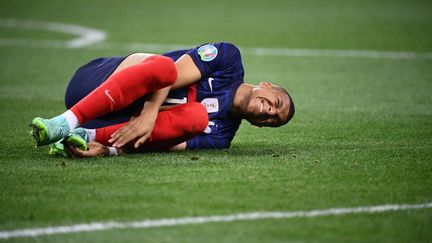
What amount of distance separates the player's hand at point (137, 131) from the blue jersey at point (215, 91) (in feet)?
1.28

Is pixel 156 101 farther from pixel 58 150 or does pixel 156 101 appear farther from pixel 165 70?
pixel 58 150

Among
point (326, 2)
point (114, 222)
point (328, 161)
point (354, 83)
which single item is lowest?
point (326, 2)

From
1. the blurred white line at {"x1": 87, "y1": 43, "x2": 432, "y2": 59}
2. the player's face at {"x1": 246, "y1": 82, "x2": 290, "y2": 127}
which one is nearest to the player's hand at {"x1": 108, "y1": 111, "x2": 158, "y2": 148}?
the player's face at {"x1": 246, "y1": 82, "x2": 290, "y2": 127}

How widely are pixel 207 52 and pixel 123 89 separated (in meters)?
0.79

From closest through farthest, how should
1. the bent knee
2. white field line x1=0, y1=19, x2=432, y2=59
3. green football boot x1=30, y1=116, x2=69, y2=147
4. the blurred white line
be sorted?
green football boot x1=30, y1=116, x2=69, y2=147 < the bent knee < the blurred white line < white field line x1=0, y1=19, x2=432, y2=59

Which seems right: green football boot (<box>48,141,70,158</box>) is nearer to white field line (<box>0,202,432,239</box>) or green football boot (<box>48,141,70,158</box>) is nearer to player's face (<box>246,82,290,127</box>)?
player's face (<box>246,82,290,127</box>)

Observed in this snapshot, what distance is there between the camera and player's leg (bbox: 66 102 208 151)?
6129 millimetres

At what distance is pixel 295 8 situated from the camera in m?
20.4

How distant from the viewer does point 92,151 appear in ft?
20.0

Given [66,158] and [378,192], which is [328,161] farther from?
[66,158]

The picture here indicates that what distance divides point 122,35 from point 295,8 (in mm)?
6152

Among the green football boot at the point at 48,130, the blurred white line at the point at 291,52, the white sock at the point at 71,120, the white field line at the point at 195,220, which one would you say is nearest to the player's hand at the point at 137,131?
the white sock at the point at 71,120

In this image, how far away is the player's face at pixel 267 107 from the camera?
6.37 meters

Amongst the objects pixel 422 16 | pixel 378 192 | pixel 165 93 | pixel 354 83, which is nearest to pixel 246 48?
pixel 354 83
